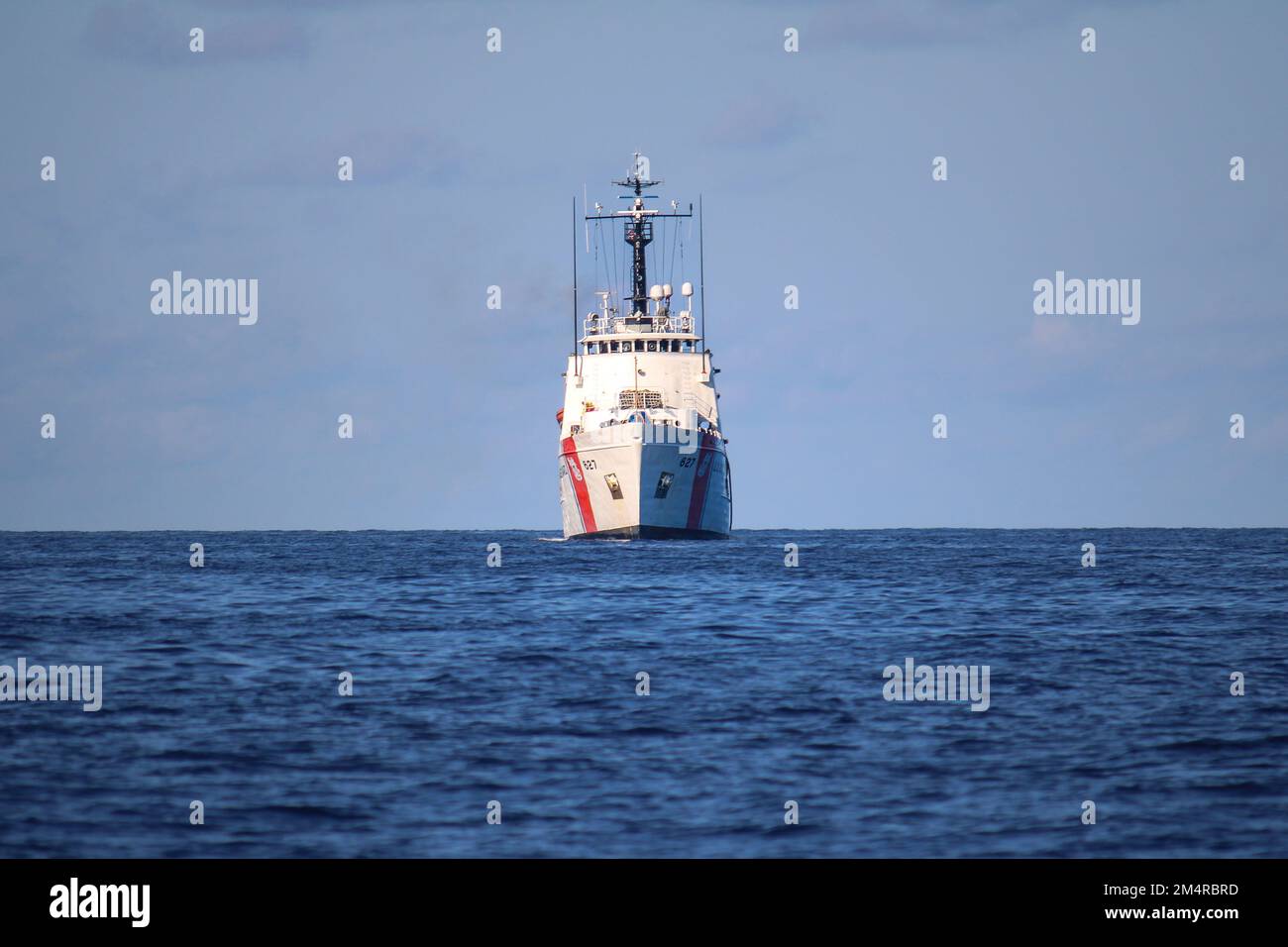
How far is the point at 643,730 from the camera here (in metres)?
20.8

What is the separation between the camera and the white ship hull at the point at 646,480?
235ft

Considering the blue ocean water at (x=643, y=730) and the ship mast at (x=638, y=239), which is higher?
the ship mast at (x=638, y=239)

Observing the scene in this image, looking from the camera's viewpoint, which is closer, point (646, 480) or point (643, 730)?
point (643, 730)

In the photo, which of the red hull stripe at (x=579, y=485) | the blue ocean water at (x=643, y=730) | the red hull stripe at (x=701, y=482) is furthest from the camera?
the red hull stripe at (x=579, y=485)

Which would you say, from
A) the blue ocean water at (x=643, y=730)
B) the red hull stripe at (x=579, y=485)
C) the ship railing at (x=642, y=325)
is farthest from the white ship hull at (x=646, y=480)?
the blue ocean water at (x=643, y=730)

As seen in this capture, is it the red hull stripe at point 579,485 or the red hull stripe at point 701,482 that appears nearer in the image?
the red hull stripe at point 701,482

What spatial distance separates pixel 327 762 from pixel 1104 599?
31.4m

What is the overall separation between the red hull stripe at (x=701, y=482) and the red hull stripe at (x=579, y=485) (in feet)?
17.7

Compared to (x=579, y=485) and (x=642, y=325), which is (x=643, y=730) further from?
(x=642, y=325)

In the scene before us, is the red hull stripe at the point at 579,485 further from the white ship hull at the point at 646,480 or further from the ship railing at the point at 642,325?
the ship railing at the point at 642,325

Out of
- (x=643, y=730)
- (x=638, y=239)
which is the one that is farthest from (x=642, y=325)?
(x=643, y=730)

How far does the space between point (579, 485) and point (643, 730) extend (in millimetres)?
57183

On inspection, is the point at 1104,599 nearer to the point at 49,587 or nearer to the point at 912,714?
the point at 912,714
